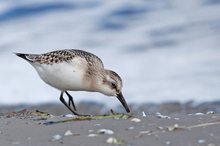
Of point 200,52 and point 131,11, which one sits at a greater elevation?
point 131,11

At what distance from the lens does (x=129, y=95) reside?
1022cm

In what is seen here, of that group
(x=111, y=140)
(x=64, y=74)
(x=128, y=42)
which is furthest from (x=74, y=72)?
(x=128, y=42)

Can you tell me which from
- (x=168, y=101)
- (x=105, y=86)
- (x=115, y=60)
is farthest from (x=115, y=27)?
(x=105, y=86)

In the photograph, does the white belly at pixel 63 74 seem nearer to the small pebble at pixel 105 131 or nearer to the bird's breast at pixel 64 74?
the bird's breast at pixel 64 74

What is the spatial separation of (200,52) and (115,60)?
123 centimetres

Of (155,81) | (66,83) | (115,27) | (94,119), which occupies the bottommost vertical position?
(94,119)

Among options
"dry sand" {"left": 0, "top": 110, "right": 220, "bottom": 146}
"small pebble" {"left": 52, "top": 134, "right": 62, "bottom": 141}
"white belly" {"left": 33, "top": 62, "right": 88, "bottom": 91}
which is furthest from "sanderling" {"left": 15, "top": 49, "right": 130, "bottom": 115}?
"small pebble" {"left": 52, "top": 134, "right": 62, "bottom": 141}

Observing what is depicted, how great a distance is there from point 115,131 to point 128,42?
7.54 metres

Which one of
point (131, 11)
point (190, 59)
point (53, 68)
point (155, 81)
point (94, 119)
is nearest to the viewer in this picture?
point (94, 119)

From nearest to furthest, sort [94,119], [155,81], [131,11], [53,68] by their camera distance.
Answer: [94,119] → [53,68] → [155,81] → [131,11]

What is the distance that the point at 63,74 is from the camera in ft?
A: 23.2

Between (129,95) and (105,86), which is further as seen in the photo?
(129,95)

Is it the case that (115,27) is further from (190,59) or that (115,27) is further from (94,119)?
(94,119)

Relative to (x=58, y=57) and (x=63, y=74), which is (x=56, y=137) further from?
(x=58, y=57)
